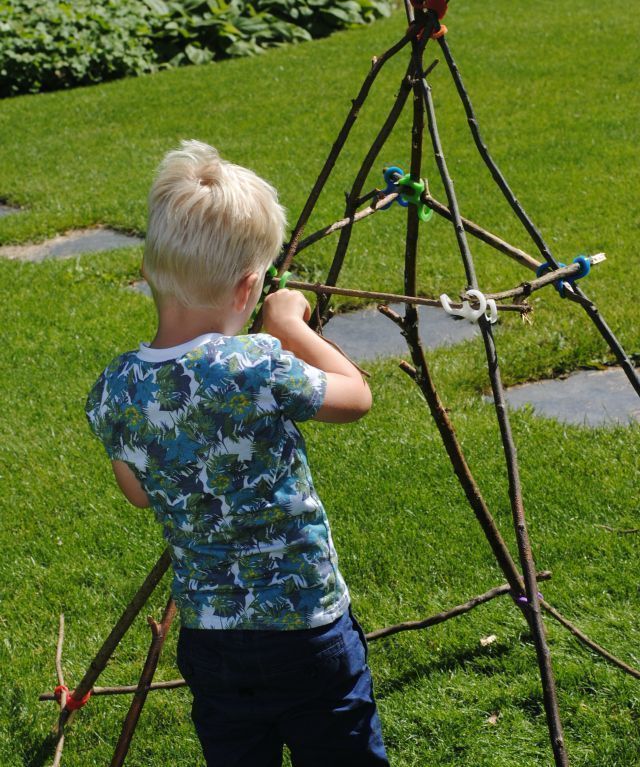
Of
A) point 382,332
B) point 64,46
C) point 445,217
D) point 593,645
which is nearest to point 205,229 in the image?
point 445,217

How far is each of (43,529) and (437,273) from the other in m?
2.40

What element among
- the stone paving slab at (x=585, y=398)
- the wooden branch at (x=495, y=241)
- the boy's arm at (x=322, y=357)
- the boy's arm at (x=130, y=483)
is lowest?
the stone paving slab at (x=585, y=398)

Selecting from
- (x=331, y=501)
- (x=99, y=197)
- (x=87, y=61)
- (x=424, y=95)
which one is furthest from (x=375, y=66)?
(x=87, y=61)

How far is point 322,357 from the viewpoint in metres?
1.77

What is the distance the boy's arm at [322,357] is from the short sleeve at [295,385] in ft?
0.07

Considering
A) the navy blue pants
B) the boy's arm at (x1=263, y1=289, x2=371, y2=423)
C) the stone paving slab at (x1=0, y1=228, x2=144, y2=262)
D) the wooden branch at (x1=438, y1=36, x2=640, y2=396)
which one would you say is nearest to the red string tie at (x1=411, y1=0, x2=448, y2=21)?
the wooden branch at (x1=438, y1=36, x2=640, y2=396)

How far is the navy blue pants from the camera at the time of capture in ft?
5.84

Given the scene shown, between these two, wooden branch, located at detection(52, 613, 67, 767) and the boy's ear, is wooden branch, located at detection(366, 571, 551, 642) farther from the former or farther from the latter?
the boy's ear

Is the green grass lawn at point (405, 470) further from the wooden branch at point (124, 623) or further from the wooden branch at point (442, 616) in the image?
the wooden branch at point (124, 623)

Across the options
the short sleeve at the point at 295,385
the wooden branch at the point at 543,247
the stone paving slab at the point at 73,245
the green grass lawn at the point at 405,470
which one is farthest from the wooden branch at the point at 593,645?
the stone paving slab at the point at 73,245

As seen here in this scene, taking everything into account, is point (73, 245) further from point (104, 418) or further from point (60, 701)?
point (104, 418)

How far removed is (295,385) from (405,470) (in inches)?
73.8

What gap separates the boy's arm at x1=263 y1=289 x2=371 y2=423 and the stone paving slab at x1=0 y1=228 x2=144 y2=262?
4137mm

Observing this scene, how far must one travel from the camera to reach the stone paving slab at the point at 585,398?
3670 millimetres
